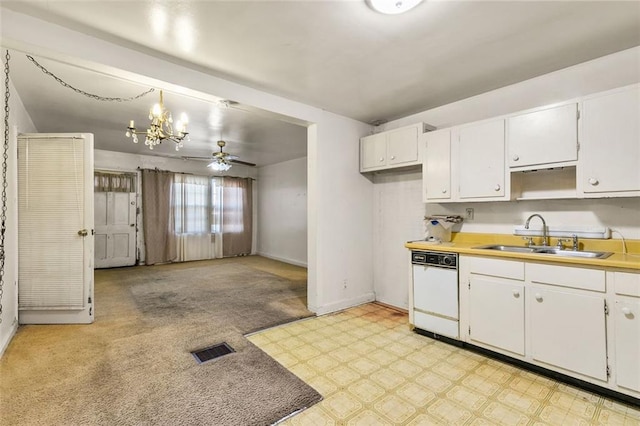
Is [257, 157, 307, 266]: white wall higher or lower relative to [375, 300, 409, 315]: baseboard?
higher

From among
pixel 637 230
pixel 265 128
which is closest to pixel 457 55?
pixel 637 230

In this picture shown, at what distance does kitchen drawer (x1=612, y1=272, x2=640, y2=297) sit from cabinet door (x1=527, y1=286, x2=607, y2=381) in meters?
0.12

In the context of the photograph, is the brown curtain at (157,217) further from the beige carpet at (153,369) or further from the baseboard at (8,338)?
the baseboard at (8,338)

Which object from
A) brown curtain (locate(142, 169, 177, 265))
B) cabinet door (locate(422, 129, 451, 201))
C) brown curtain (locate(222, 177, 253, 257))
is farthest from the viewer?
brown curtain (locate(222, 177, 253, 257))

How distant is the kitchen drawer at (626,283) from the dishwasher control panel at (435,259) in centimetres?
106

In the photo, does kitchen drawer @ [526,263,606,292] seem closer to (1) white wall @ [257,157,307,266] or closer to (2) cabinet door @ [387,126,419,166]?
(2) cabinet door @ [387,126,419,166]

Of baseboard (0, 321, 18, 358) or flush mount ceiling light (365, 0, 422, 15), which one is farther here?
baseboard (0, 321, 18, 358)

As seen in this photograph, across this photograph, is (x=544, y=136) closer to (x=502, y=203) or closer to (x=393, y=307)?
(x=502, y=203)

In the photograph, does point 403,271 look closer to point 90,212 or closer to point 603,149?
point 603,149

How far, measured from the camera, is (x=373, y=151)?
3814 millimetres

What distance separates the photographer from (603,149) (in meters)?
2.14

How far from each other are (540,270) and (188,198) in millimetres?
7273

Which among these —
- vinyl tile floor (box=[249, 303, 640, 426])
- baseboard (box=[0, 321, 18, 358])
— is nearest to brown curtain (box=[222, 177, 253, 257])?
baseboard (box=[0, 321, 18, 358])

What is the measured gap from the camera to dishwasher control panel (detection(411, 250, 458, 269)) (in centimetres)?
275
